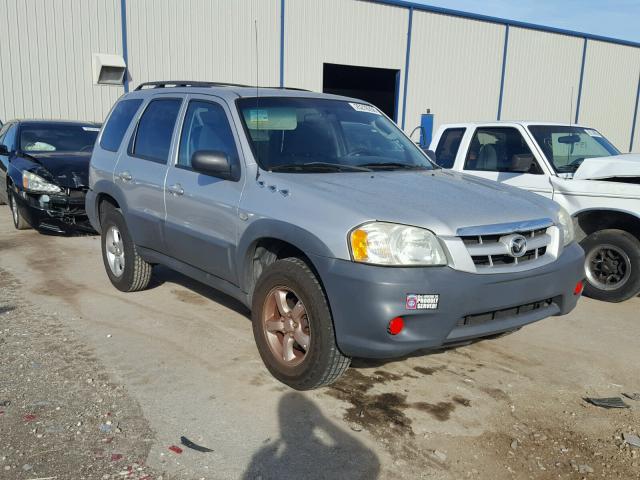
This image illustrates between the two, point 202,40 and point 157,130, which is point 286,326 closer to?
point 157,130

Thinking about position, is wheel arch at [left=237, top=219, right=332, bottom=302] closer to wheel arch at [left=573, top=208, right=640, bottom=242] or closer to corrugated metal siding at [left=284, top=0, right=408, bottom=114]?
wheel arch at [left=573, top=208, right=640, bottom=242]

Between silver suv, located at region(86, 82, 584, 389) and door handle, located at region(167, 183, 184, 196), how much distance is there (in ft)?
0.04

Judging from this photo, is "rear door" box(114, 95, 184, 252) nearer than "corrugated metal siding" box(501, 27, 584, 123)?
Yes

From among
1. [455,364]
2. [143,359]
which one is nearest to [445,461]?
[455,364]

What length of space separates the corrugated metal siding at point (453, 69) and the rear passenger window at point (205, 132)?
16.5 m

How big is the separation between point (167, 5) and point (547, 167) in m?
12.7

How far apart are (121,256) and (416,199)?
11.1 ft

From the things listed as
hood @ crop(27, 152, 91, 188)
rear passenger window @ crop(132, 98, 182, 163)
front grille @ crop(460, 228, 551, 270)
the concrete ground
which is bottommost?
the concrete ground

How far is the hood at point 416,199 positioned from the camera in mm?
3096

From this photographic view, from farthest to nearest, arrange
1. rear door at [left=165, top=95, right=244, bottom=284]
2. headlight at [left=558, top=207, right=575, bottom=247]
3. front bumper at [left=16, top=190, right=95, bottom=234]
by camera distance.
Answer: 1. front bumper at [left=16, top=190, right=95, bottom=234]
2. rear door at [left=165, top=95, right=244, bottom=284]
3. headlight at [left=558, top=207, right=575, bottom=247]

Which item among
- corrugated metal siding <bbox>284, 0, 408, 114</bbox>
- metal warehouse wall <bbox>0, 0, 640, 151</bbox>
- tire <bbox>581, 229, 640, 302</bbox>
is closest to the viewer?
tire <bbox>581, 229, 640, 302</bbox>

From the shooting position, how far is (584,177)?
18.6 ft

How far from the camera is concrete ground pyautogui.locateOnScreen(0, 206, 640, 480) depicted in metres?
2.80

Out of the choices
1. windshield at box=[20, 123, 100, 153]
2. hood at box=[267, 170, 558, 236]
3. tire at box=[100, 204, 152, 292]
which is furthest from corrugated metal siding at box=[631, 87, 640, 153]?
tire at box=[100, 204, 152, 292]
